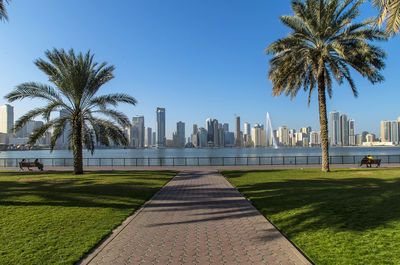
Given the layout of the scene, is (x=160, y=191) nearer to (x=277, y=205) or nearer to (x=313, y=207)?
(x=277, y=205)

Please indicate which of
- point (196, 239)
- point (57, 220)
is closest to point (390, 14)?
point (196, 239)

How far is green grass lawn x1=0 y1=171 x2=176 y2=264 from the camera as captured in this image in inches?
177

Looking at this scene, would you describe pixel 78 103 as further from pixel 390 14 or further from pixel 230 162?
pixel 230 162

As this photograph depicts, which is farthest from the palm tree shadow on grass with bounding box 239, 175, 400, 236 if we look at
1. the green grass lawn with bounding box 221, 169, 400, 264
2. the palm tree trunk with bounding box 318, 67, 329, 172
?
the palm tree trunk with bounding box 318, 67, 329, 172

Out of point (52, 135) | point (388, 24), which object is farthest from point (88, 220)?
point (52, 135)

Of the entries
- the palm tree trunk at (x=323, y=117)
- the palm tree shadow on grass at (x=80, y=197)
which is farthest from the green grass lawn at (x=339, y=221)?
the palm tree trunk at (x=323, y=117)

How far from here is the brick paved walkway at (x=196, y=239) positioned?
4.32 meters

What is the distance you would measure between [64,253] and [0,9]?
→ 8.29m

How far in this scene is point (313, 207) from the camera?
7559 millimetres

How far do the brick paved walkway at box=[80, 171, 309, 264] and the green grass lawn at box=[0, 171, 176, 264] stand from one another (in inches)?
17.5

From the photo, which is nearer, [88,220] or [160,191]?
[88,220]

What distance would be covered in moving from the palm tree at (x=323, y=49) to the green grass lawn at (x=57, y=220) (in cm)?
1276

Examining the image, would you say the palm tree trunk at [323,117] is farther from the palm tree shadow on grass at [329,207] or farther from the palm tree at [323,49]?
the palm tree shadow on grass at [329,207]

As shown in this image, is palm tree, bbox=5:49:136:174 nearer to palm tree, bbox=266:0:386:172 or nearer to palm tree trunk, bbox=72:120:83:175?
palm tree trunk, bbox=72:120:83:175
